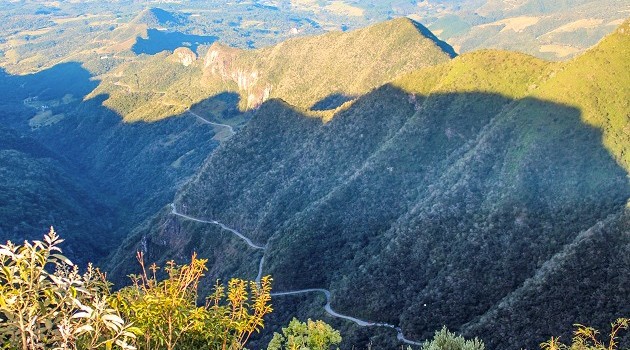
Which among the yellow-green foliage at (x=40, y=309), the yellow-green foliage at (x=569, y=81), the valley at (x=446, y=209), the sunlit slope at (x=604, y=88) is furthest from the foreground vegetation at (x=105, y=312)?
the yellow-green foliage at (x=569, y=81)

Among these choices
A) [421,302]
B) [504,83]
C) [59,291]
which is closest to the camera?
[59,291]

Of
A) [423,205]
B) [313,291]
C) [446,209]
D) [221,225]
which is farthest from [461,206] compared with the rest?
[221,225]

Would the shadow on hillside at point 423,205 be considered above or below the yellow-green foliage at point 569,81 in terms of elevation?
below

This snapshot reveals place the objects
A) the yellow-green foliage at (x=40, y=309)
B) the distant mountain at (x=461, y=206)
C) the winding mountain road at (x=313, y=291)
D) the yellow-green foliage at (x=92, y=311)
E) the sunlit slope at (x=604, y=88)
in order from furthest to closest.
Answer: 1. the sunlit slope at (x=604, y=88)
2. the winding mountain road at (x=313, y=291)
3. the distant mountain at (x=461, y=206)
4. the yellow-green foliage at (x=92, y=311)
5. the yellow-green foliage at (x=40, y=309)

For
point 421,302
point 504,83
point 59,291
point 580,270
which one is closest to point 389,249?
point 421,302

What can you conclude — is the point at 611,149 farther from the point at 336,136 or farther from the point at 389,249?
the point at 336,136

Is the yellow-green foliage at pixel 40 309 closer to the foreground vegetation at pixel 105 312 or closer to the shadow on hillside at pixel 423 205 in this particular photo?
the foreground vegetation at pixel 105 312
